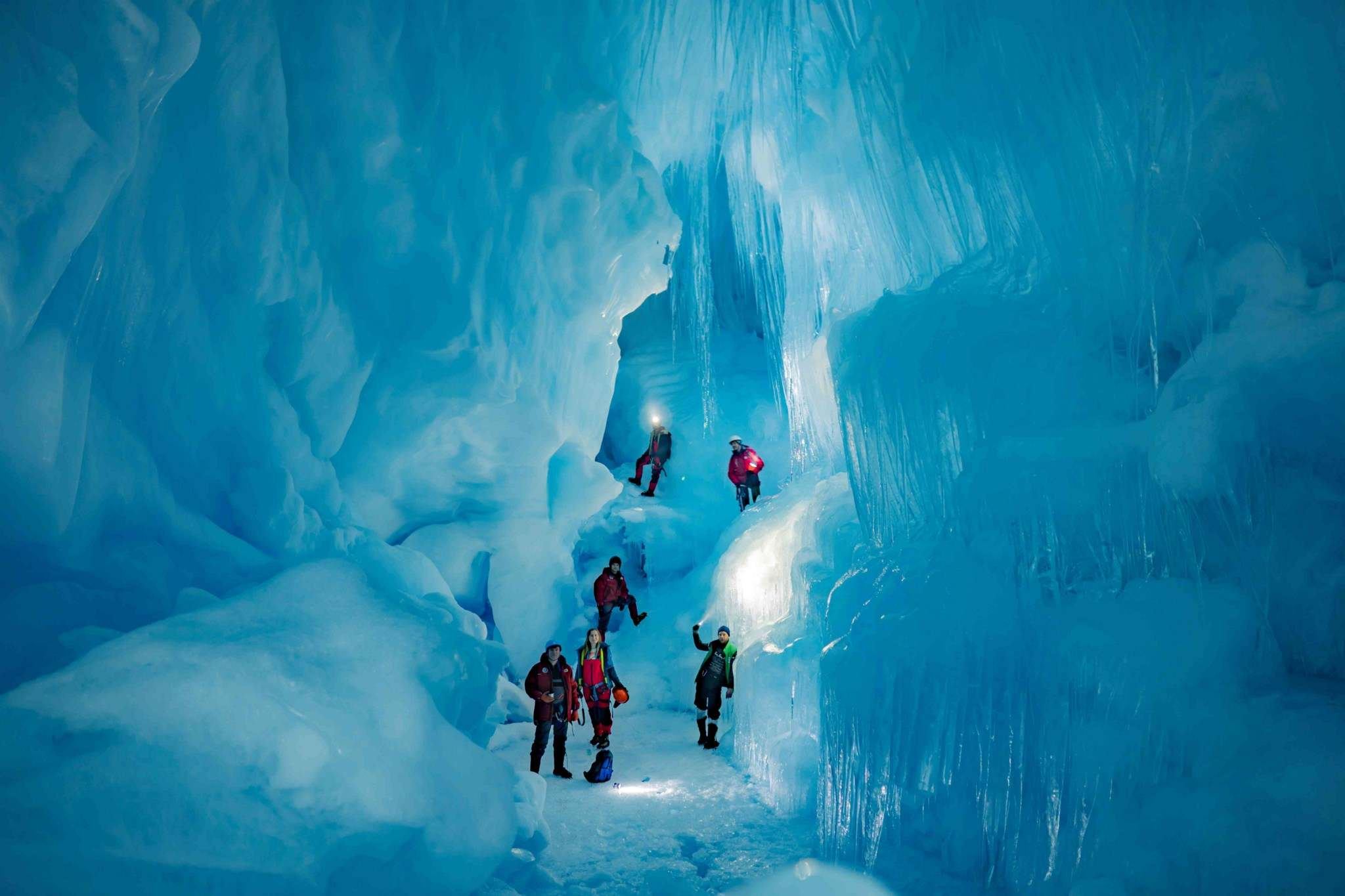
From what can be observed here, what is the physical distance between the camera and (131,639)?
3143 millimetres

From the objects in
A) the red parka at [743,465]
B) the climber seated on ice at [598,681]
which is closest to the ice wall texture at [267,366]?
the climber seated on ice at [598,681]

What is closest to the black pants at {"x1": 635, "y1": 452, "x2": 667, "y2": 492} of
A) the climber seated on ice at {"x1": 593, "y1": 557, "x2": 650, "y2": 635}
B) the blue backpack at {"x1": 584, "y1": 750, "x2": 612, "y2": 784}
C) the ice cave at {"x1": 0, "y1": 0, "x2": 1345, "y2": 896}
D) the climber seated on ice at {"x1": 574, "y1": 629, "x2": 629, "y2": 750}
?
the climber seated on ice at {"x1": 593, "y1": 557, "x2": 650, "y2": 635}

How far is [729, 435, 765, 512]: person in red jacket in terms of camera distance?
12773 millimetres

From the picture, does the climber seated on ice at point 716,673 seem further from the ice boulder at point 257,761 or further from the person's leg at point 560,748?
the ice boulder at point 257,761

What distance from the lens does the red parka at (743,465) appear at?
12.8 meters

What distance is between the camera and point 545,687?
6.61 meters

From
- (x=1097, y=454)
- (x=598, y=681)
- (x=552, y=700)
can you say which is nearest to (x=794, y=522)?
(x=598, y=681)

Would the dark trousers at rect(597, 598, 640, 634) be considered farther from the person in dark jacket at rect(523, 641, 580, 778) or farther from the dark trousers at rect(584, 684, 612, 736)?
the person in dark jacket at rect(523, 641, 580, 778)

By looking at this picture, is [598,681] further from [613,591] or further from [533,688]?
[613,591]

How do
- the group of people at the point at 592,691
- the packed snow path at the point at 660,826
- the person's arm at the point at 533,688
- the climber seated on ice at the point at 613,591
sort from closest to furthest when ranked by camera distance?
the packed snow path at the point at 660,826 → the person's arm at the point at 533,688 → the group of people at the point at 592,691 → the climber seated on ice at the point at 613,591

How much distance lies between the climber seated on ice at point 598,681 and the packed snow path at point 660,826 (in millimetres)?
484

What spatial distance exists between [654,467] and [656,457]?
8.6 inches

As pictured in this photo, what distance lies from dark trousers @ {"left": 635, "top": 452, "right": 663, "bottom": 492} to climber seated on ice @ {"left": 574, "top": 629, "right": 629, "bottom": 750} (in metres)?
7.06

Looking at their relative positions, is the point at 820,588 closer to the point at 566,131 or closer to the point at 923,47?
the point at 923,47
